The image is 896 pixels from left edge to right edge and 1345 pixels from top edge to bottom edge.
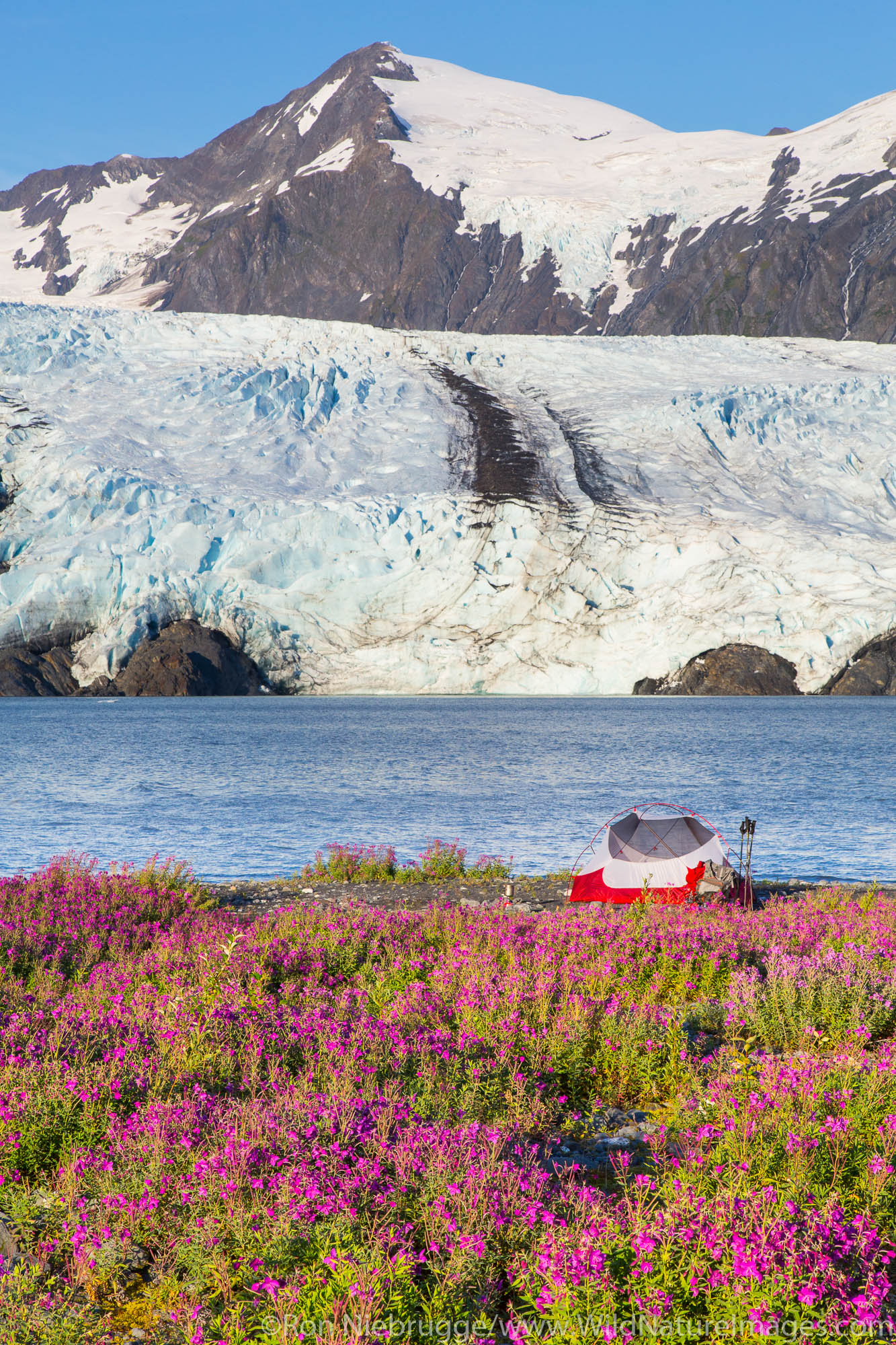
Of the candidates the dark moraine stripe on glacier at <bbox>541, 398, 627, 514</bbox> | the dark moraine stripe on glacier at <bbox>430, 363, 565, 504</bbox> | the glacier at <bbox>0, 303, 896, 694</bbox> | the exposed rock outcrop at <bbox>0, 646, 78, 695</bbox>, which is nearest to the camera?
the glacier at <bbox>0, 303, 896, 694</bbox>

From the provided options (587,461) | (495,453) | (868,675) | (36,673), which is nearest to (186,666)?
(36,673)

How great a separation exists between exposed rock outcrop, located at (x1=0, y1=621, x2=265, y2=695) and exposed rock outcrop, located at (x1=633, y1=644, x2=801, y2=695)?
23090mm

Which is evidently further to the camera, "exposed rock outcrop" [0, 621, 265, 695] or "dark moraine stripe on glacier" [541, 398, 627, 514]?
"dark moraine stripe on glacier" [541, 398, 627, 514]

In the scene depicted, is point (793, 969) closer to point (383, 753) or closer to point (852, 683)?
point (383, 753)

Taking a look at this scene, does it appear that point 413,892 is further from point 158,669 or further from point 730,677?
point 158,669

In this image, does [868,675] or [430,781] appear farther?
[868,675]

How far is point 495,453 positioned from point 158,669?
82.3 ft

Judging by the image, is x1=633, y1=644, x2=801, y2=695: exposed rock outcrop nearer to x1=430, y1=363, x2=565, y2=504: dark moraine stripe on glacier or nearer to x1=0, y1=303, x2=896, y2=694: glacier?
x1=0, y1=303, x2=896, y2=694: glacier

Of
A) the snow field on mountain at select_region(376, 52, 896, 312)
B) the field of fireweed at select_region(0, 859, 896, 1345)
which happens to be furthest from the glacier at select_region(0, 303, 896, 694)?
the snow field on mountain at select_region(376, 52, 896, 312)

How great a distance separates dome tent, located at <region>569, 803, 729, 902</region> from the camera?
1234 centimetres

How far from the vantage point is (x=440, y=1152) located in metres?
3.71

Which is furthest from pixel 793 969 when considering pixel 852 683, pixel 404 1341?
pixel 852 683

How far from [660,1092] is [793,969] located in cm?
150

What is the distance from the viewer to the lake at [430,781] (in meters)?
17.8
